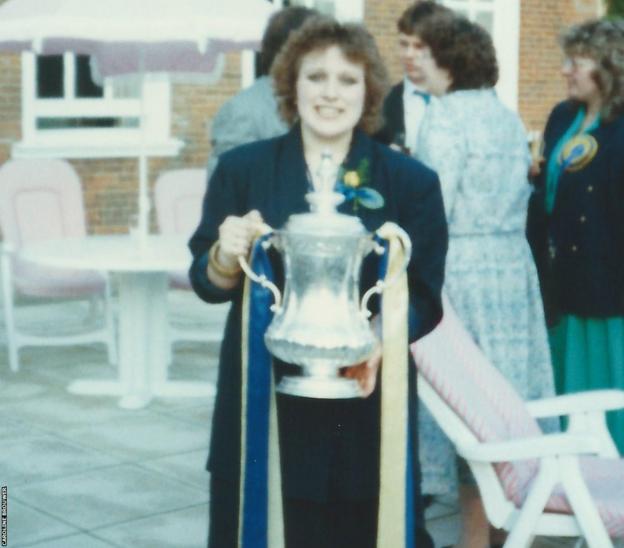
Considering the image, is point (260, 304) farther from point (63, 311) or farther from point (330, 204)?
point (63, 311)

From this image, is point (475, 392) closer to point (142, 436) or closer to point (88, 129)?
point (142, 436)

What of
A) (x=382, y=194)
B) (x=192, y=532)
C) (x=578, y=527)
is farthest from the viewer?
(x=192, y=532)

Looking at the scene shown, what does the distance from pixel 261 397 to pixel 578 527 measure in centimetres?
116

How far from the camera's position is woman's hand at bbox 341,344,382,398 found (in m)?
2.71

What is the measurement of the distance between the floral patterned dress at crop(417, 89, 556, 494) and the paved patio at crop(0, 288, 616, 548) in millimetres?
563

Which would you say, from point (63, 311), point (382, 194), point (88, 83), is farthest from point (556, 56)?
point (382, 194)

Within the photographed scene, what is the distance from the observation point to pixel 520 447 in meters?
3.44

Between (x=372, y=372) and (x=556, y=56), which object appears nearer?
(x=372, y=372)

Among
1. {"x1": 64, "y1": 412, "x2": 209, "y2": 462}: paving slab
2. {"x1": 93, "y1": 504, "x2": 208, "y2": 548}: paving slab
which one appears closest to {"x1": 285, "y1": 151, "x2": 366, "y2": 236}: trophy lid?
{"x1": 93, "y1": 504, "x2": 208, "y2": 548}: paving slab

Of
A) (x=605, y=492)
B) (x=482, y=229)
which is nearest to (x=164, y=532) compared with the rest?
(x=482, y=229)

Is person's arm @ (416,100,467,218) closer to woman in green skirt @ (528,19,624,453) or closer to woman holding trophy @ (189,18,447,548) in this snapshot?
woman in green skirt @ (528,19,624,453)

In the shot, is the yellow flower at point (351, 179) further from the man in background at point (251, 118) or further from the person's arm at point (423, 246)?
the man in background at point (251, 118)

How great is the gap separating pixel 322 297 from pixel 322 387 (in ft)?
0.60

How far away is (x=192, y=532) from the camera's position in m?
4.54
